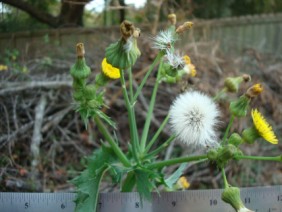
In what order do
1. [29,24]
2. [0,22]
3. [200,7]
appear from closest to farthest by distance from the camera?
1. [0,22]
2. [29,24]
3. [200,7]

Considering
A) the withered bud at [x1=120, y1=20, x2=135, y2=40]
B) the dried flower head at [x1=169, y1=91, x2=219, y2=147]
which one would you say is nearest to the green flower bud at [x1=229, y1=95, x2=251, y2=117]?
the dried flower head at [x1=169, y1=91, x2=219, y2=147]

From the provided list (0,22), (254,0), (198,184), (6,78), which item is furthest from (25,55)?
(254,0)

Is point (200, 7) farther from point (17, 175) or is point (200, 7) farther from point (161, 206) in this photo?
point (161, 206)

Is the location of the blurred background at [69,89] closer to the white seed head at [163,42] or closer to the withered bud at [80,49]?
the white seed head at [163,42]

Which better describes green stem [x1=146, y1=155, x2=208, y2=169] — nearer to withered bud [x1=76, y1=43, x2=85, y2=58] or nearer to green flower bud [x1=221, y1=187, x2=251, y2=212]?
green flower bud [x1=221, y1=187, x2=251, y2=212]

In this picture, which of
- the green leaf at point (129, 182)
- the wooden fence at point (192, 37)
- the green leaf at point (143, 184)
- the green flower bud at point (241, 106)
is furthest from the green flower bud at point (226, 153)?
the wooden fence at point (192, 37)

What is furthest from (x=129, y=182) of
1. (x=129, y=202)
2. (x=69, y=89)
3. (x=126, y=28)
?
(x=69, y=89)

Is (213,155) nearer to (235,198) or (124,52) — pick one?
(235,198)
